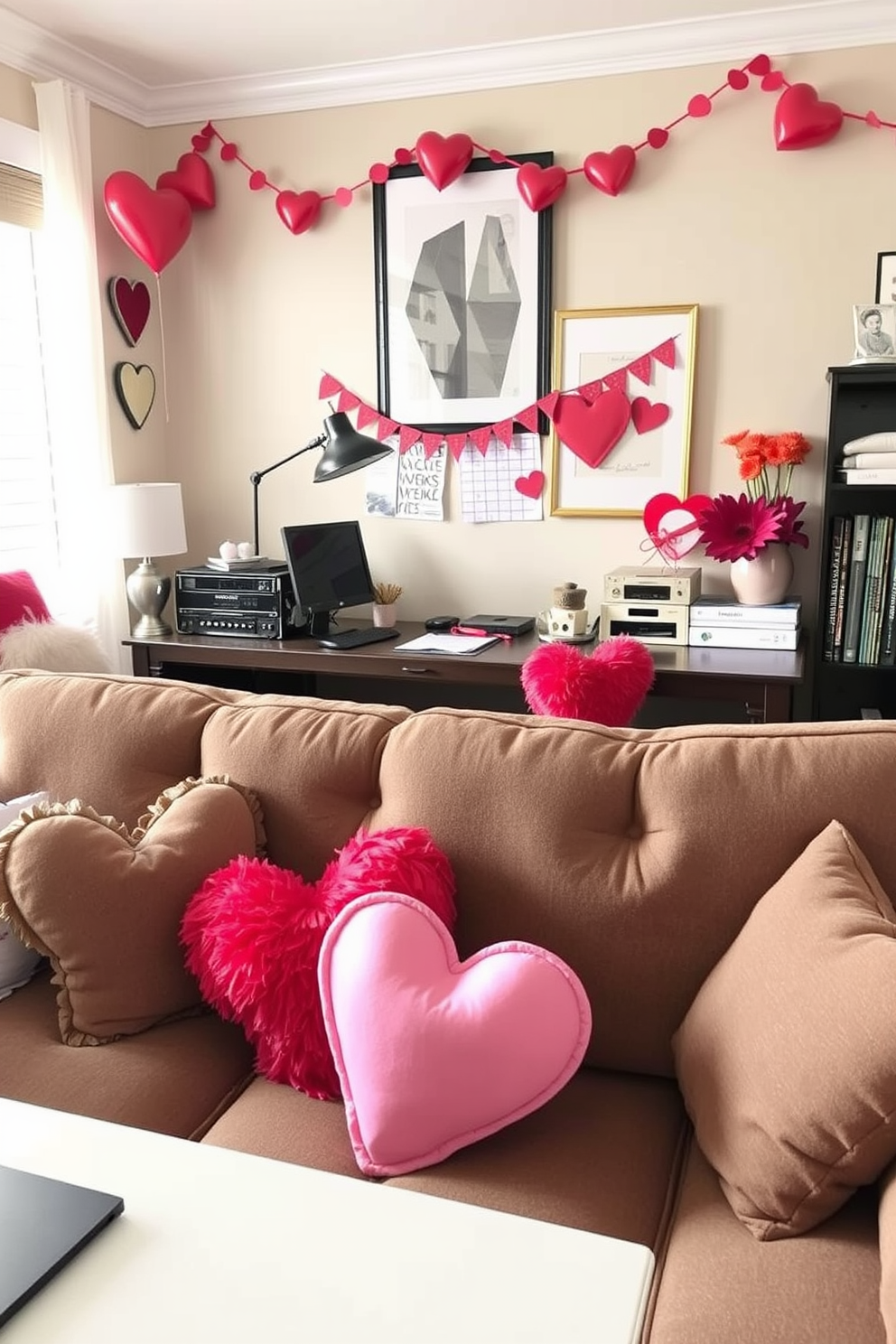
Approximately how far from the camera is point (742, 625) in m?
2.87

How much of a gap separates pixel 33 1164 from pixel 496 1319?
436mm

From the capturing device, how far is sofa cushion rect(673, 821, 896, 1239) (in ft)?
3.55

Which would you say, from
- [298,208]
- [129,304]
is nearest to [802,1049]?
[298,208]

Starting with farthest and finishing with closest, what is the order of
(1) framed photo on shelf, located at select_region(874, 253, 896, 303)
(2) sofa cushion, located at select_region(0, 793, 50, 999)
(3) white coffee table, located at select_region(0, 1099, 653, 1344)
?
1. (1) framed photo on shelf, located at select_region(874, 253, 896, 303)
2. (2) sofa cushion, located at select_region(0, 793, 50, 999)
3. (3) white coffee table, located at select_region(0, 1099, 653, 1344)

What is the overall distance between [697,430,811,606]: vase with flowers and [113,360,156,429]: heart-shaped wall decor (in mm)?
1863

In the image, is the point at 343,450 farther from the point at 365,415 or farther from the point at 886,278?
the point at 886,278

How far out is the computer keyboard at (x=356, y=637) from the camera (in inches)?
120

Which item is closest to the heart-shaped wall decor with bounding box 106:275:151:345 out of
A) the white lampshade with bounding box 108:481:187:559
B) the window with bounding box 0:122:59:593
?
the window with bounding box 0:122:59:593

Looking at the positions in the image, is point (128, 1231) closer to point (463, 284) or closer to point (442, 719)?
point (442, 719)

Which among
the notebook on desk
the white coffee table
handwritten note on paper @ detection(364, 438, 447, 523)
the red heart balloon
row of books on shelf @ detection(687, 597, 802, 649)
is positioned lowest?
the white coffee table

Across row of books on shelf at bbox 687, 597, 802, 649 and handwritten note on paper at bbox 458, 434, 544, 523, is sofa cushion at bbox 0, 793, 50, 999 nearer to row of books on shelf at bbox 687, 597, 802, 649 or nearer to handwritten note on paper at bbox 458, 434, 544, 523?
row of books on shelf at bbox 687, 597, 802, 649

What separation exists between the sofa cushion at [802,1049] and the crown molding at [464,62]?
95.4 inches

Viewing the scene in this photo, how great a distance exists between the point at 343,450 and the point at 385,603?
50cm

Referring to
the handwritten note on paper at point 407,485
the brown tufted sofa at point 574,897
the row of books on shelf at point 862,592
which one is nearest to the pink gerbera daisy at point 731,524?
the row of books on shelf at point 862,592
